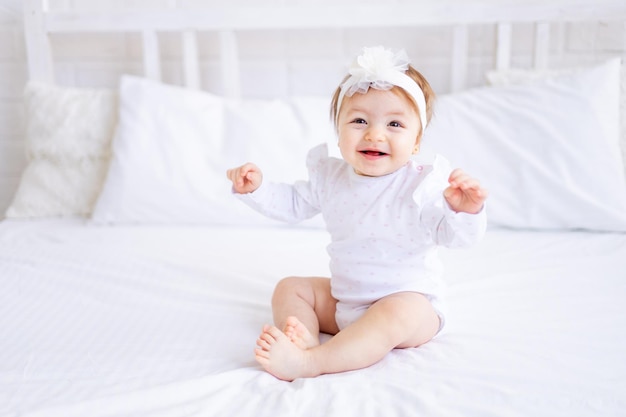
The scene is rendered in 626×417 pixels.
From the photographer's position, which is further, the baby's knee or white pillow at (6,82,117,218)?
white pillow at (6,82,117,218)

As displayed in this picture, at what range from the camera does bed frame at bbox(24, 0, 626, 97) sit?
1473 millimetres

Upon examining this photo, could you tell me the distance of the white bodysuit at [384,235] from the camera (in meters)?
0.86

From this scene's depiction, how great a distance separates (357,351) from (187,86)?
1.08 metres

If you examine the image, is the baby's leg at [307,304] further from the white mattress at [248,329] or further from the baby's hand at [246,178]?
the baby's hand at [246,178]

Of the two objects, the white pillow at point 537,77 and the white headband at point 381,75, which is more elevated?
the white headband at point 381,75

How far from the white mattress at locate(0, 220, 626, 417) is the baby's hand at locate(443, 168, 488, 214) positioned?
202 millimetres

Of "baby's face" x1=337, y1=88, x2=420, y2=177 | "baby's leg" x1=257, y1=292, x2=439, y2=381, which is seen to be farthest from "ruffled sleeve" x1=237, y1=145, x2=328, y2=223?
"baby's leg" x1=257, y1=292, x2=439, y2=381

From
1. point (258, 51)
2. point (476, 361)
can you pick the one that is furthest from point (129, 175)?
point (476, 361)

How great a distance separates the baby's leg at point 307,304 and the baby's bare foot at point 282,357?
7 centimetres

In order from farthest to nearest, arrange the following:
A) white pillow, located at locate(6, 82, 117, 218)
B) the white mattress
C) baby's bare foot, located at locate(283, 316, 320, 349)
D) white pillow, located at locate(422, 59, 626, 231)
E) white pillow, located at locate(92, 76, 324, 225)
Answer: white pillow, located at locate(6, 82, 117, 218) → white pillow, located at locate(92, 76, 324, 225) → white pillow, located at locate(422, 59, 626, 231) → baby's bare foot, located at locate(283, 316, 320, 349) → the white mattress

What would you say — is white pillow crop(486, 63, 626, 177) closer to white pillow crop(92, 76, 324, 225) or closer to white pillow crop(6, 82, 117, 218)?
white pillow crop(92, 76, 324, 225)

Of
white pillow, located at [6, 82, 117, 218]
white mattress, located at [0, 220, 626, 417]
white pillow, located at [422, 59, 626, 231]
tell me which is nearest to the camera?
white mattress, located at [0, 220, 626, 417]

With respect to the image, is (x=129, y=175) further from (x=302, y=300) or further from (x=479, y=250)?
(x=479, y=250)

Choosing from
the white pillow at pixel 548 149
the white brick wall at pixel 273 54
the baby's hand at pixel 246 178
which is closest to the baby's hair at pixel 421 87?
the baby's hand at pixel 246 178
